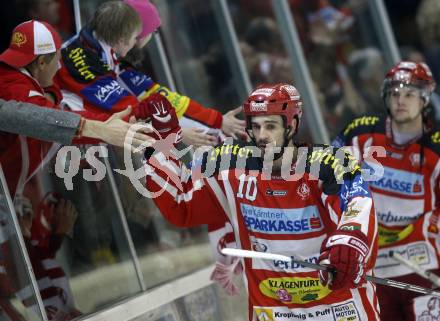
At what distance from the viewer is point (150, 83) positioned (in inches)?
199

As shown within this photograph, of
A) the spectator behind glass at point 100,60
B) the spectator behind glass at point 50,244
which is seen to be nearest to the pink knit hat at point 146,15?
the spectator behind glass at point 100,60

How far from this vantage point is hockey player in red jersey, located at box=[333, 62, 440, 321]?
530 cm

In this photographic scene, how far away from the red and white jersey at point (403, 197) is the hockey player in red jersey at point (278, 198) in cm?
114

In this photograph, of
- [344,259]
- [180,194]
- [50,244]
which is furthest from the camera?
[50,244]

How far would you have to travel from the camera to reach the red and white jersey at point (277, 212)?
4.17 m

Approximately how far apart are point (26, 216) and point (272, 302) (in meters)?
1.26

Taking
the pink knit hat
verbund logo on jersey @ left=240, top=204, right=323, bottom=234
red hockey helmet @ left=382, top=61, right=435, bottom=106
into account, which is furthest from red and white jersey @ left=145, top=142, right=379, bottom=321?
red hockey helmet @ left=382, top=61, right=435, bottom=106

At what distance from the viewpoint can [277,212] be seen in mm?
4215

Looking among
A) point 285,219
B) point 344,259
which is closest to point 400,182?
point 285,219

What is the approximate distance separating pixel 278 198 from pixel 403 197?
136 centimetres

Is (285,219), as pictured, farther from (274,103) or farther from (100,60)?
(100,60)

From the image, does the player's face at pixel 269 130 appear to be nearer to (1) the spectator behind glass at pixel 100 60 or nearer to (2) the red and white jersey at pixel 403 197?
(1) the spectator behind glass at pixel 100 60

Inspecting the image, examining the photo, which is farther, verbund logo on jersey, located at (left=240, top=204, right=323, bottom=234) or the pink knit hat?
the pink knit hat

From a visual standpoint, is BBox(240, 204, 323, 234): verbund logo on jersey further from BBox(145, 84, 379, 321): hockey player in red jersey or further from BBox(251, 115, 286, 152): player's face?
BBox(251, 115, 286, 152): player's face
